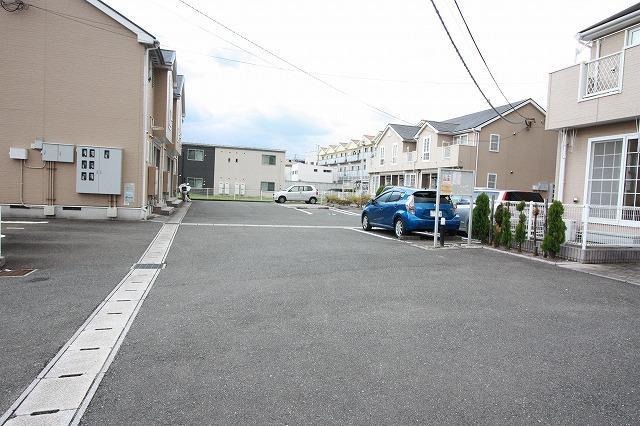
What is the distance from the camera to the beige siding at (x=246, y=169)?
47594 millimetres

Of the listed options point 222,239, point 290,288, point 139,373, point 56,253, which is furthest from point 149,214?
point 139,373

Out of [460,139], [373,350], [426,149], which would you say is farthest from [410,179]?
[373,350]

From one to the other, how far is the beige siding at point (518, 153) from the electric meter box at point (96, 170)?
2470 cm

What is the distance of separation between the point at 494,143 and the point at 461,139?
268 cm

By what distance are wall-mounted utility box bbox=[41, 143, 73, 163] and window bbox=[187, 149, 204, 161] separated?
3311 centimetres

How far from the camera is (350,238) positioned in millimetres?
12820

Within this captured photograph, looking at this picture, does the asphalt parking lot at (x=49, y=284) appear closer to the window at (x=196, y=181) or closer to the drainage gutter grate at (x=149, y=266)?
the drainage gutter grate at (x=149, y=266)

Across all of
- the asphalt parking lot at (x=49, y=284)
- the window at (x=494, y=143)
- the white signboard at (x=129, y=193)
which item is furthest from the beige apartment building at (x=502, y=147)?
the asphalt parking lot at (x=49, y=284)

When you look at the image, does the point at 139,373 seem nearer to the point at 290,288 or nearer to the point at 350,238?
the point at 290,288

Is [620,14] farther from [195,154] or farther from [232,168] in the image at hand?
[195,154]

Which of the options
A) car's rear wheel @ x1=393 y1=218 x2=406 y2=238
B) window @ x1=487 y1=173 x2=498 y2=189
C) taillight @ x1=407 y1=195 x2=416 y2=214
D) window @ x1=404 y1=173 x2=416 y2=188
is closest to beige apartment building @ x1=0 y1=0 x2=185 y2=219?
car's rear wheel @ x1=393 y1=218 x2=406 y2=238

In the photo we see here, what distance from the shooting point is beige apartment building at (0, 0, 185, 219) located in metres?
14.1

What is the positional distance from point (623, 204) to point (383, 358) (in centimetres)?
1003

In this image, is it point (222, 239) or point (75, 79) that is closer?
point (222, 239)
